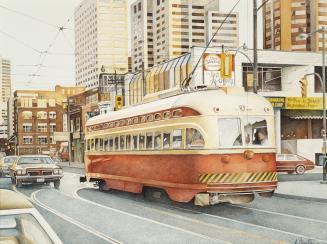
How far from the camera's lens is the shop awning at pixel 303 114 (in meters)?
42.8

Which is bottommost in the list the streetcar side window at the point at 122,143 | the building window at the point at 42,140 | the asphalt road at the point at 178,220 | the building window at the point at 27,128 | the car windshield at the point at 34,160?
the building window at the point at 42,140

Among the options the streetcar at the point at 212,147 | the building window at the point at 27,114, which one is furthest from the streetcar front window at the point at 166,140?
the building window at the point at 27,114

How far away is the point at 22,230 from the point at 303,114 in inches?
1580

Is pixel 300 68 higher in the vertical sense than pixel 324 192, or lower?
higher

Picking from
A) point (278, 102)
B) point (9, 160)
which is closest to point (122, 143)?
Answer: point (9, 160)

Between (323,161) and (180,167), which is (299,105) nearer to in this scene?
(323,161)

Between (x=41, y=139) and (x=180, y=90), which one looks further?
(x=41, y=139)

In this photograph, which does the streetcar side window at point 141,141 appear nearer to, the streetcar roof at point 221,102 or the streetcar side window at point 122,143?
the streetcar side window at point 122,143

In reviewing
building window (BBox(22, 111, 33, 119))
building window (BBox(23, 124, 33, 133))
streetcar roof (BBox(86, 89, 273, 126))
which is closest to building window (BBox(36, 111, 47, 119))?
building window (BBox(22, 111, 33, 119))

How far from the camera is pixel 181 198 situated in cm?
1404

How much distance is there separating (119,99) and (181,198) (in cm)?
1920

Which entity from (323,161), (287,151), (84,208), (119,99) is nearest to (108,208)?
(84,208)

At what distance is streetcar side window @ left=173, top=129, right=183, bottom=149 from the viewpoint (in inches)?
567

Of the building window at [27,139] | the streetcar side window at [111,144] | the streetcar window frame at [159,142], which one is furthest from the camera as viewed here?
the building window at [27,139]
